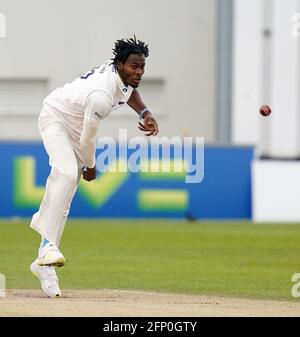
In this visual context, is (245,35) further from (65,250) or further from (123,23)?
(65,250)

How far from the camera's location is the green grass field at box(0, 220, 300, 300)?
487 inches

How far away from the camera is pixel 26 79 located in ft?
94.1

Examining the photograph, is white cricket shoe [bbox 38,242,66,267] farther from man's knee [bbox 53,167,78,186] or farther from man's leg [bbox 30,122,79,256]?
man's knee [bbox 53,167,78,186]

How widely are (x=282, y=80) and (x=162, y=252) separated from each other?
418 inches

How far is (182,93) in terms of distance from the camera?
1129 inches

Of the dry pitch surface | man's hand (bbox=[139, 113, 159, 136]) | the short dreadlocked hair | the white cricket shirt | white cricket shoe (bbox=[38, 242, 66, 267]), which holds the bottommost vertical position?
the dry pitch surface

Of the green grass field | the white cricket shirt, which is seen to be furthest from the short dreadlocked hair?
the green grass field

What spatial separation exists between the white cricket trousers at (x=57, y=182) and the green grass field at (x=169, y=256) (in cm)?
130

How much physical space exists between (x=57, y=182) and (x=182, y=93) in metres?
18.2

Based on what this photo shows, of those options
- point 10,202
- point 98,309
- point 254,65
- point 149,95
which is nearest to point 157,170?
point 10,202

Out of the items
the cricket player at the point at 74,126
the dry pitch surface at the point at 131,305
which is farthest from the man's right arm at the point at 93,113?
the dry pitch surface at the point at 131,305

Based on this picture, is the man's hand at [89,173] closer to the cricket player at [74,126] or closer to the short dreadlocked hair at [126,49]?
the cricket player at [74,126]

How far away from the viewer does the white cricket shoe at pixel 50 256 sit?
34.7 feet

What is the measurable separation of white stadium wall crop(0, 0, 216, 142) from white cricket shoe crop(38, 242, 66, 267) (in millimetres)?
17617
